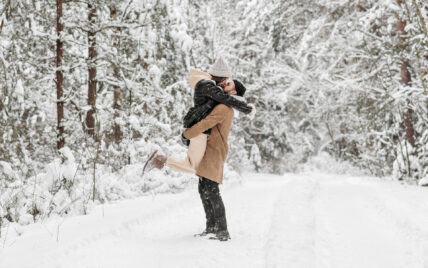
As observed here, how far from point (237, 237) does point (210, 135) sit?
44.9 inches

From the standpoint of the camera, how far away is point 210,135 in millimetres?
4145

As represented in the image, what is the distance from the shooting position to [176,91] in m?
10.6

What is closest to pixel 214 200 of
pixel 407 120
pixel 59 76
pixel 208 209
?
pixel 208 209

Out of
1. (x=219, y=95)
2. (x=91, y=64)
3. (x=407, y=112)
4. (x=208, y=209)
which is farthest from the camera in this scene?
(x=407, y=112)

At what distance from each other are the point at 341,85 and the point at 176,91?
4.87 meters

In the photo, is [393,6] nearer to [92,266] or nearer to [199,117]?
[199,117]

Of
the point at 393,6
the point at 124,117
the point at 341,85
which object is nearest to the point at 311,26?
the point at 341,85

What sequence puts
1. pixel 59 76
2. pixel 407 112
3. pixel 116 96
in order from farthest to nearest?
pixel 116 96, pixel 407 112, pixel 59 76

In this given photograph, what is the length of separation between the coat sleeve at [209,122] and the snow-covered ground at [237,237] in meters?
1.09

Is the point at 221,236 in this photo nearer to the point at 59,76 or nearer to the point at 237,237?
the point at 237,237

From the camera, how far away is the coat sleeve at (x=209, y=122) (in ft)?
13.2

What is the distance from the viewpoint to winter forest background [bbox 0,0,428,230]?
6293mm

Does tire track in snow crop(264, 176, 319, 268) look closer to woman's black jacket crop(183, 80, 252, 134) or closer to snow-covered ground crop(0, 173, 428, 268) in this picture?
snow-covered ground crop(0, 173, 428, 268)

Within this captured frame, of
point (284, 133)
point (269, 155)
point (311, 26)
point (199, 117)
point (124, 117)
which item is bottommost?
point (269, 155)
